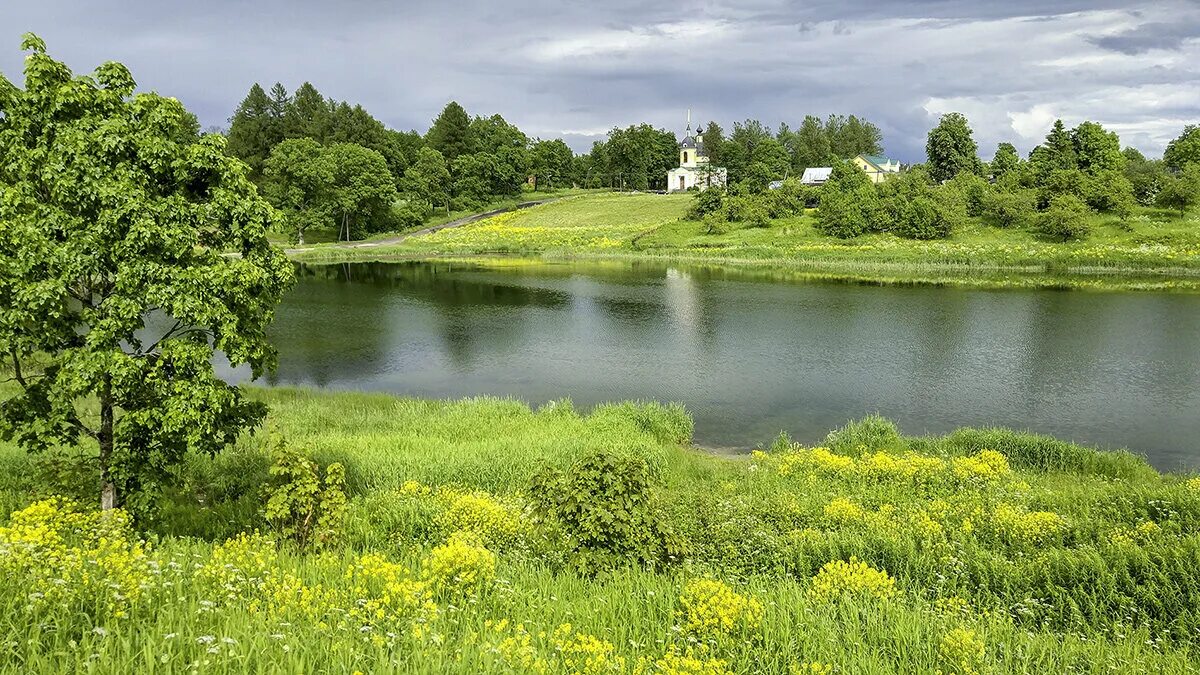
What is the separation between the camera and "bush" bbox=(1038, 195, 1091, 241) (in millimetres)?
77562

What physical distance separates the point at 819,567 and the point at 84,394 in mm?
11555

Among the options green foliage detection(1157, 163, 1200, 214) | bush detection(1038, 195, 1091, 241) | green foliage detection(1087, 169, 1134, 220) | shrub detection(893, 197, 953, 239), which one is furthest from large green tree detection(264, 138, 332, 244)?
green foliage detection(1157, 163, 1200, 214)

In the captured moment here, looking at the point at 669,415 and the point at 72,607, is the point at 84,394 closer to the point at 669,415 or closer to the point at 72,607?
the point at 72,607

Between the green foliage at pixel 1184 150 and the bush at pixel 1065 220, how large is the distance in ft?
102

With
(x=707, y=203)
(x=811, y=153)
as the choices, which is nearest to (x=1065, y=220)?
(x=707, y=203)

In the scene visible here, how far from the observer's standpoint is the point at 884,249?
265ft

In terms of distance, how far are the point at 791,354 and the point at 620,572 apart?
28.3 meters

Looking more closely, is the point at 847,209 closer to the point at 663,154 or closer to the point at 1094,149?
the point at 1094,149

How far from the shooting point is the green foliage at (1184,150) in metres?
97.8

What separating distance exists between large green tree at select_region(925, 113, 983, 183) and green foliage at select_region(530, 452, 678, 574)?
382ft

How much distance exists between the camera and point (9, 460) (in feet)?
50.9

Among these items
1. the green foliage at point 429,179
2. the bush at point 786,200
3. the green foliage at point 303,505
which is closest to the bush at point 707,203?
the bush at point 786,200

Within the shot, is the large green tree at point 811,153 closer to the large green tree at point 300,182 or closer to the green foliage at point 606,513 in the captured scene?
the large green tree at point 300,182

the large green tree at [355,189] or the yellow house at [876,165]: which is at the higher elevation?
the yellow house at [876,165]
